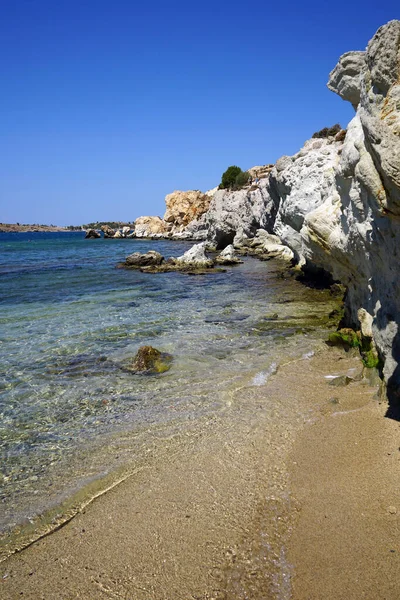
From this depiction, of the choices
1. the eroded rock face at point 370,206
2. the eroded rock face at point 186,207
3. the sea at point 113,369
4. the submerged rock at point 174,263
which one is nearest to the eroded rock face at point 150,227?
the eroded rock face at point 186,207

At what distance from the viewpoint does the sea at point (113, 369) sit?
Result: 654 cm

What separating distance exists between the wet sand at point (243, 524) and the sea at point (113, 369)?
76 centimetres

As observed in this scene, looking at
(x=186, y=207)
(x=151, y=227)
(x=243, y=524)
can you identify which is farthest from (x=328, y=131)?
(x=151, y=227)

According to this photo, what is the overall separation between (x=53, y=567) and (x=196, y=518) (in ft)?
5.22

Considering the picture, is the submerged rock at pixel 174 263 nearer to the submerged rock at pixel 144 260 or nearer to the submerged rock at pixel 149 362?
the submerged rock at pixel 144 260

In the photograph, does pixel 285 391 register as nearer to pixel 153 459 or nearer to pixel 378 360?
pixel 378 360

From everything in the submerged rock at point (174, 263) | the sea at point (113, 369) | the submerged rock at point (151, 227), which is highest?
the submerged rock at point (151, 227)

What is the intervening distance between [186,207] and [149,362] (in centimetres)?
8590

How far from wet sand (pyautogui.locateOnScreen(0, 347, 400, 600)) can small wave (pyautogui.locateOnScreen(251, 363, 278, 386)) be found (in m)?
2.07

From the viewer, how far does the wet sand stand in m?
4.09

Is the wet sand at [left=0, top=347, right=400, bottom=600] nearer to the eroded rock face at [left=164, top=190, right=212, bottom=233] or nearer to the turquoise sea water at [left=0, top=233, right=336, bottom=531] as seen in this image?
the turquoise sea water at [left=0, top=233, right=336, bottom=531]

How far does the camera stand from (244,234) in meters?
54.2

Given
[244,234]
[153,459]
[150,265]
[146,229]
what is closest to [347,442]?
[153,459]

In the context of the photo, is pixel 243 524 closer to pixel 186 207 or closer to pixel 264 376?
pixel 264 376
